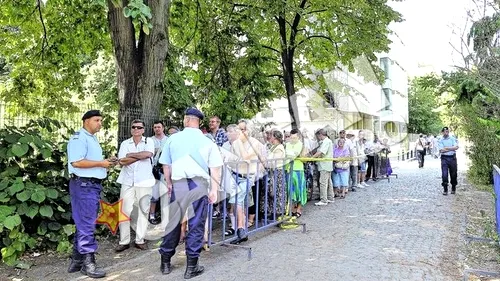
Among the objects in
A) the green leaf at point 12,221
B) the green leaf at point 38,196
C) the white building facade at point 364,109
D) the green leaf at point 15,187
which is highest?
the white building facade at point 364,109

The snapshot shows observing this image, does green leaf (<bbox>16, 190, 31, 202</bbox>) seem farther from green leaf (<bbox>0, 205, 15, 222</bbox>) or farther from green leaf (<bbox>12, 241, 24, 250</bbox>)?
green leaf (<bbox>12, 241, 24, 250</bbox>)

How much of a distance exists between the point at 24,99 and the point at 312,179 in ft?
24.9

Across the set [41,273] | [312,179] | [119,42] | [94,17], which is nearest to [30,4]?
[94,17]

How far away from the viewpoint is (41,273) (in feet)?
17.4

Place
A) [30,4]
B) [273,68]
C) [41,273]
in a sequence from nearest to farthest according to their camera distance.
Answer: [41,273]
[30,4]
[273,68]

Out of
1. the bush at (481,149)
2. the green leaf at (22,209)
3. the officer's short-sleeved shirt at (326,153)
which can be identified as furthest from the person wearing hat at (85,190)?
the bush at (481,149)

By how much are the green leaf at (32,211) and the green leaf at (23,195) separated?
0.16 m

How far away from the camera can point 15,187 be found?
18.2 feet

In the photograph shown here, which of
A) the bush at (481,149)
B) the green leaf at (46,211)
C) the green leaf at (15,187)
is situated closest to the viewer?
the green leaf at (15,187)

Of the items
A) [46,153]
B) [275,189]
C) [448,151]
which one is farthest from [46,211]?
[448,151]

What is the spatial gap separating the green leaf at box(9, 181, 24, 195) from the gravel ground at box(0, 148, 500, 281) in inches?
37.9

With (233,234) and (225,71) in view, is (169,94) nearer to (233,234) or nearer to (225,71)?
(225,71)

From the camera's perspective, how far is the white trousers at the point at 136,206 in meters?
6.20

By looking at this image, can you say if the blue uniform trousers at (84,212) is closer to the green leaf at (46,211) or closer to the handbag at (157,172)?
the green leaf at (46,211)
